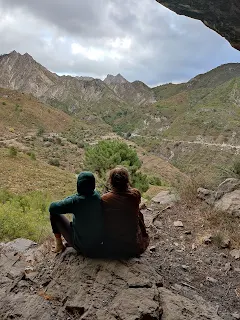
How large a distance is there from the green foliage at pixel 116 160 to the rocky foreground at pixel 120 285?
A: 11.9 meters

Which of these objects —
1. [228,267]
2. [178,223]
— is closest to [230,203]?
[178,223]

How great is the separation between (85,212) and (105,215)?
265 mm

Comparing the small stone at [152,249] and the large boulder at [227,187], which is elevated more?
the large boulder at [227,187]

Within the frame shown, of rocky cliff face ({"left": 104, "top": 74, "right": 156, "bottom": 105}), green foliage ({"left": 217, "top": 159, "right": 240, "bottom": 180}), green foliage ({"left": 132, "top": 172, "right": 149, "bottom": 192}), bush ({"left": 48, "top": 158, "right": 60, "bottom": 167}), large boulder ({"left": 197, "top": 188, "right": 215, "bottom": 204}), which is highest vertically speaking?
rocky cliff face ({"left": 104, "top": 74, "right": 156, "bottom": 105})

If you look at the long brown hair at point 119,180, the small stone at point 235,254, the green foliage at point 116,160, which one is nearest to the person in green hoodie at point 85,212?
the long brown hair at point 119,180

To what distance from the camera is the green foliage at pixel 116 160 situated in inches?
756

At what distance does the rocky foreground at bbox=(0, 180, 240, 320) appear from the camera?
442 centimetres

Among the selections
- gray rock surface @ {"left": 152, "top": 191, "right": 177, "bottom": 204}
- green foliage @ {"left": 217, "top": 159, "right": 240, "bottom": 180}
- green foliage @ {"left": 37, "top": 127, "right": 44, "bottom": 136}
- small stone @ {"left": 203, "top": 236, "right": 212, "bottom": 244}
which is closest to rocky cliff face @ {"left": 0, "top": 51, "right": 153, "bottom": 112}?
green foliage @ {"left": 37, "top": 127, "right": 44, "bottom": 136}

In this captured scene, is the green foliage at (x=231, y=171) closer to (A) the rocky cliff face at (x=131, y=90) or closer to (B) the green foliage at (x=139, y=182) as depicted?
(B) the green foliage at (x=139, y=182)

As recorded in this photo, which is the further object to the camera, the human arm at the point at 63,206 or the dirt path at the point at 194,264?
the dirt path at the point at 194,264

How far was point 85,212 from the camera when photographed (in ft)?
15.8

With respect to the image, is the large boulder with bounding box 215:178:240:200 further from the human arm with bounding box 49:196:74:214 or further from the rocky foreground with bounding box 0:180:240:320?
the human arm with bounding box 49:196:74:214

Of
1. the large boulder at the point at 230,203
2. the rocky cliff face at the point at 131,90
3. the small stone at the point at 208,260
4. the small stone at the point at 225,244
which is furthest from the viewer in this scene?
the rocky cliff face at the point at 131,90

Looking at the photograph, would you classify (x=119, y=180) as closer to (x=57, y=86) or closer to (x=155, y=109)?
(x=155, y=109)
